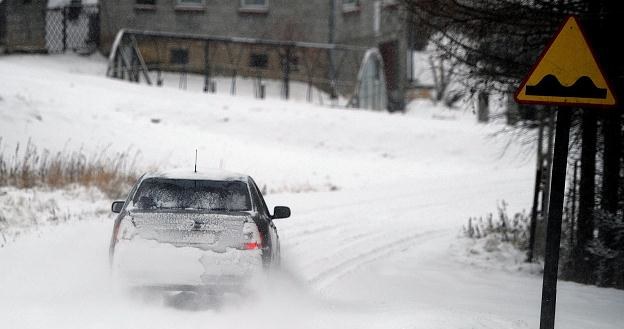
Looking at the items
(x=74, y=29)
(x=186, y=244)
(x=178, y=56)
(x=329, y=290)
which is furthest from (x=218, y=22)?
(x=186, y=244)

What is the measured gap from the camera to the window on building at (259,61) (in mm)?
39766

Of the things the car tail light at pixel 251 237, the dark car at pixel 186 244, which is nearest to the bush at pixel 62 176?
the dark car at pixel 186 244

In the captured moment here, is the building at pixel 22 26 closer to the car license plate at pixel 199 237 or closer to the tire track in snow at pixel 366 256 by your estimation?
the tire track in snow at pixel 366 256

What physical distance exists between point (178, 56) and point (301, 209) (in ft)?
72.5

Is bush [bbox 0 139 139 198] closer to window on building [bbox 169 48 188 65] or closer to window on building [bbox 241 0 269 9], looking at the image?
window on building [bbox 169 48 188 65]

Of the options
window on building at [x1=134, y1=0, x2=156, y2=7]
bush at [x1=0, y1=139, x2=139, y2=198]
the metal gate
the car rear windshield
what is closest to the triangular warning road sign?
the car rear windshield

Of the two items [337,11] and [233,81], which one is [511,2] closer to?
[233,81]

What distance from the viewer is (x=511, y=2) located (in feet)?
38.1

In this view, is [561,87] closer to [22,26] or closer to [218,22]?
[218,22]

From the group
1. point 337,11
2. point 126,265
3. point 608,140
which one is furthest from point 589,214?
point 337,11

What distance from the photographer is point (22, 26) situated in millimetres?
38406

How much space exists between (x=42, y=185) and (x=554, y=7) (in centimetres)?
1005

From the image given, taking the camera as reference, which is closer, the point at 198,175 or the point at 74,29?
the point at 198,175

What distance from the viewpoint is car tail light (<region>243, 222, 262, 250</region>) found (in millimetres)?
9164
